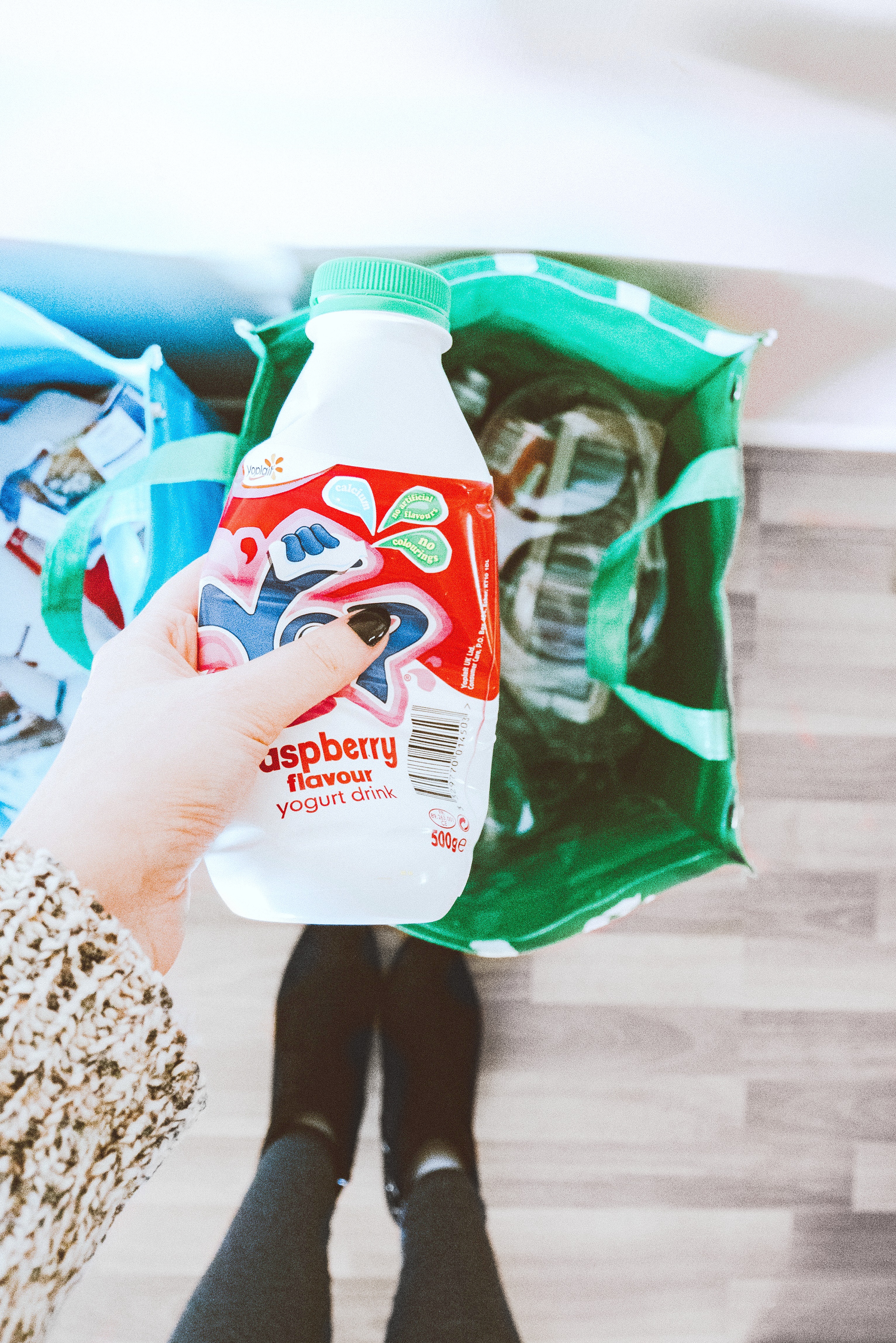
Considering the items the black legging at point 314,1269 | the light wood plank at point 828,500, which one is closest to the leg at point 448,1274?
the black legging at point 314,1269

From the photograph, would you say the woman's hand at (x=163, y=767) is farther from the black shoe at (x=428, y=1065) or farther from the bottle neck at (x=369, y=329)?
the black shoe at (x=428, y=1065)

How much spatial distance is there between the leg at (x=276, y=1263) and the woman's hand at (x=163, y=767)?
0.40 m

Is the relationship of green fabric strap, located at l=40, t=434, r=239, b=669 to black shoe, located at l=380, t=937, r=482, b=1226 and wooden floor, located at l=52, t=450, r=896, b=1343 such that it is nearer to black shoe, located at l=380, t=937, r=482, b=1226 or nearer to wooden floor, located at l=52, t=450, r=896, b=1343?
wooden floor, located at l=52, t=450, r=896, b=1343

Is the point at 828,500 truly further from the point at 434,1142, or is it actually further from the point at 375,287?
the point at 434,1142

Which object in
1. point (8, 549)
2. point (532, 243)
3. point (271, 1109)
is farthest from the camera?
point (271, 1109)

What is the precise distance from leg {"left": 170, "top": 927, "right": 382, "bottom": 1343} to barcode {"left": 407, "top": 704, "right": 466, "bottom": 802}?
1.60 feet

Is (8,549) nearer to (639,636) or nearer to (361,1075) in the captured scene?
(639,636)

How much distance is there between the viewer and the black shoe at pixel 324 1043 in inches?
33.3

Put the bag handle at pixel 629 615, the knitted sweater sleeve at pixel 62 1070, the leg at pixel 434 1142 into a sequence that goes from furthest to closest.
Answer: the leg at pixel 434 1142 < the bag handle at pixel 629 615 < the knitted sweater sleeve at pixel 62 1070

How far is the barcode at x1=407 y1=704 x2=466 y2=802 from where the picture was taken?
42 cm

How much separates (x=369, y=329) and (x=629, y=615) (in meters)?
0.24

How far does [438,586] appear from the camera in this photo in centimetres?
43

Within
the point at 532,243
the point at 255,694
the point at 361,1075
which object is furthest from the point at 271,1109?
the point at 532,243

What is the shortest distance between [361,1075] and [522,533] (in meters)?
0.66
